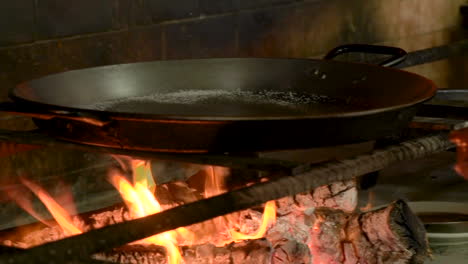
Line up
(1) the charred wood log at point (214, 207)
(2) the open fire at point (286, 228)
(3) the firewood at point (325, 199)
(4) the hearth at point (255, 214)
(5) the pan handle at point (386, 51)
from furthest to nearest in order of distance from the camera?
1. (5) the pan handle at point (386, 51)
2. (3) the firewood at point (325, 199)
3. (2) the open fire at point (286, 228)
4. (4) the hearth at point (255, 214)
5. (1) the charred wood log at point (214, 207)

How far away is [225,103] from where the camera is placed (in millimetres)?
2119

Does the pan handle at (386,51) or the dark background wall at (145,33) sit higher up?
the dark background wall at (145,33)

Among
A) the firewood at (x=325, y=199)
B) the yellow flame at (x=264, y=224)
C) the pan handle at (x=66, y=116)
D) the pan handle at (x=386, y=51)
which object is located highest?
the pan handle at (x=386, y=51)

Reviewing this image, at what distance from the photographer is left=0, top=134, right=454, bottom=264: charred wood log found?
1.32 m

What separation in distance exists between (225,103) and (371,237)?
1.72 ft

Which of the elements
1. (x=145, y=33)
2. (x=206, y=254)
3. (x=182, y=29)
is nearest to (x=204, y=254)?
(x=206, y=254)

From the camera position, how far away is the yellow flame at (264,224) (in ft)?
7.34

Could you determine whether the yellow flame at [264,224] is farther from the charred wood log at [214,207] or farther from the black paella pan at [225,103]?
the charred wood log at [214,207]

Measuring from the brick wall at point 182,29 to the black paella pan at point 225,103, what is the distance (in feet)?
3.01

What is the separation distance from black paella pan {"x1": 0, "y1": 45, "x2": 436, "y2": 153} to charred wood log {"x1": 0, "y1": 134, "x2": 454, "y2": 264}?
0.06 m

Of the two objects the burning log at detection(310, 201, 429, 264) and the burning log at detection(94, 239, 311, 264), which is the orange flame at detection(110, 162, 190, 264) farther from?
the burning log at detection(310, 201, 429, 264)

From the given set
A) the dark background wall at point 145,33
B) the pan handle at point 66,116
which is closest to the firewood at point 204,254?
the pan handle at point 66,116

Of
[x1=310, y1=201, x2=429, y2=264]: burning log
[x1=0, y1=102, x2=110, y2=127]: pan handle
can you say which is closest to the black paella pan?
[x1=0, y1=102, x2=110, y2=127]: pan handle

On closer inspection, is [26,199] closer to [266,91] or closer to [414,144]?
[266,91]
